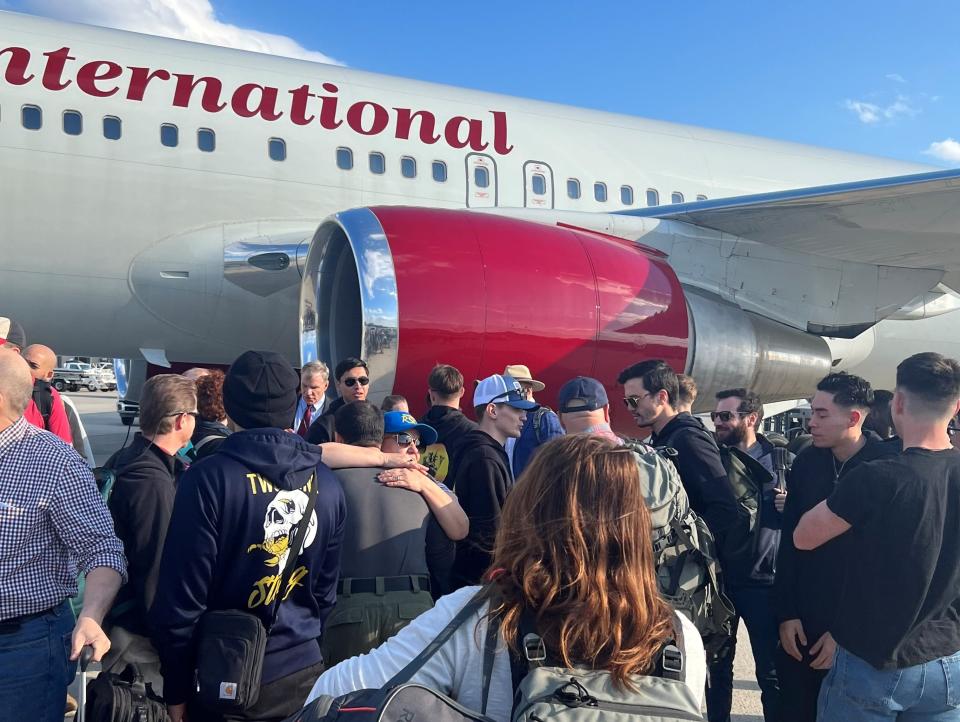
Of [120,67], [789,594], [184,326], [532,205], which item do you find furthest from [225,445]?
[532,205]

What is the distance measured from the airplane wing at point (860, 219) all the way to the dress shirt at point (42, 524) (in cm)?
628

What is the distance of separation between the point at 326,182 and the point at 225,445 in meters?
5.95

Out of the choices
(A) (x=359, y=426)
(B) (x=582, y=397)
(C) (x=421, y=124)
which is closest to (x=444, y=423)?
(B) (x=582, y=397)

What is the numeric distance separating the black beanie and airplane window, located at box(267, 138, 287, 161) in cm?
567

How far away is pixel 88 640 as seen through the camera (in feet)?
6.06

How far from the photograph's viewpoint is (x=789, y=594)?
9.06ft

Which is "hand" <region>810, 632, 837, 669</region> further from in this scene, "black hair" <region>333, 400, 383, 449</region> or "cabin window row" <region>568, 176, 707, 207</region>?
"cabin window row" <region>568, 176, 707, 207</region>

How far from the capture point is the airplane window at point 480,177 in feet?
27.0

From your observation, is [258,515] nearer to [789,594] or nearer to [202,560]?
[202,560]

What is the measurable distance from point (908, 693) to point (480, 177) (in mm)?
6749

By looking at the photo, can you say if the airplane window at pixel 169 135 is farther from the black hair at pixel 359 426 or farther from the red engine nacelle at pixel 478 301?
the black hair at pixel 359 426

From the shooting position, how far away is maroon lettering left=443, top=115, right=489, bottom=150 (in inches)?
322

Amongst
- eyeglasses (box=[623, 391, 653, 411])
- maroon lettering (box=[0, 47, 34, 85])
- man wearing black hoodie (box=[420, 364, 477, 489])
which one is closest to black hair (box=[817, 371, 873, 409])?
eyeglasses (box=[623, 391, 653, 411])

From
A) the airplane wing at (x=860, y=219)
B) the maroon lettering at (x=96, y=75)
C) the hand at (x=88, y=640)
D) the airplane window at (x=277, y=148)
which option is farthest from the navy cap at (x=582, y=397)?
the maroon lettering at (x=96, y=75)
